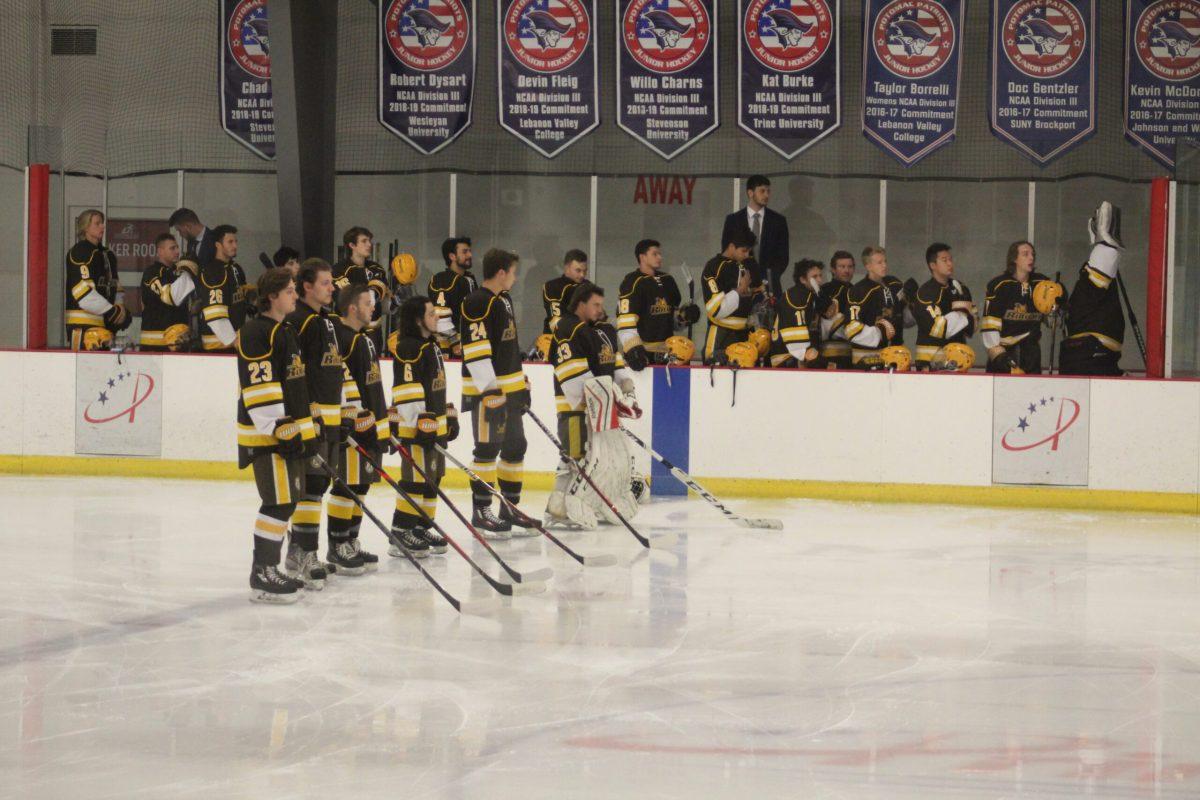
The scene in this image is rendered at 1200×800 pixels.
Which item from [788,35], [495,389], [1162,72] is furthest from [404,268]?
[1162,72]

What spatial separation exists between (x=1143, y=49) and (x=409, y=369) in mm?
6663

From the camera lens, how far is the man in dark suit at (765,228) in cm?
1115

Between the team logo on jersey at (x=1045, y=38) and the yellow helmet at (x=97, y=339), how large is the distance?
22.4 feet

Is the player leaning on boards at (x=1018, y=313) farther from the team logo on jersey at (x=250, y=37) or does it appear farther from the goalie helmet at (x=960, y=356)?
the team logo on jersey at (x=250, y=37)

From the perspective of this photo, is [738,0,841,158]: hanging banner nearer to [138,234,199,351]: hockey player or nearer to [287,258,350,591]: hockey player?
[138,234,199,351]: hockey player

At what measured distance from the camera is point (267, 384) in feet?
19.5

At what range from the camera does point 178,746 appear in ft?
14.0

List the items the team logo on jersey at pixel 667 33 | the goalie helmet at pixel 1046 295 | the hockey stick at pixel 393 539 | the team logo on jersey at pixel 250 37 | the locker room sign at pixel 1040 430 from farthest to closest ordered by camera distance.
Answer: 1. the team logo on jersey at pixel 250 37
2. the team logo on jersey at pixel 667 33
3. the goalie helmet at pixel 1046 295
4. the locker room sign at pixel 1040 430
5. the hockey stick at pixel 393 539

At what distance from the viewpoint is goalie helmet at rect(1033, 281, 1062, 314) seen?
10.1m

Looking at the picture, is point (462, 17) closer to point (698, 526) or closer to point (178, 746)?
point (698, 526)

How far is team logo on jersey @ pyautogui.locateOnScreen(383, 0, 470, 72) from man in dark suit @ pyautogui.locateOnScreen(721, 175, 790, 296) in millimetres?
2559

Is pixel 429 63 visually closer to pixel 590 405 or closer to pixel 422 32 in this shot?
pixel 422 32

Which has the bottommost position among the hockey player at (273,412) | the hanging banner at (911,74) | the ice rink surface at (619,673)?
the ice rink surface at (619,673)

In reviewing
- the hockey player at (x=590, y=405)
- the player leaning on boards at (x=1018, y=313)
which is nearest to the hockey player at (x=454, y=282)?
the hockey player at (x=590, y=405)
